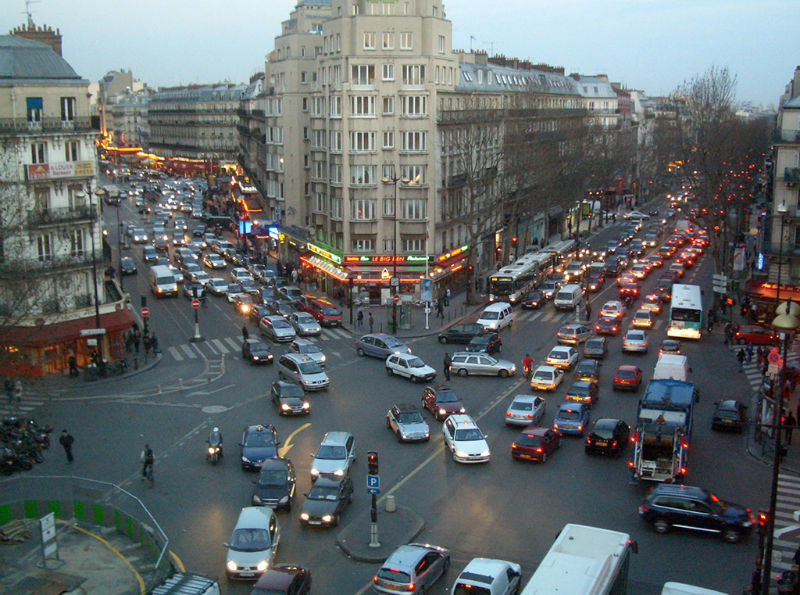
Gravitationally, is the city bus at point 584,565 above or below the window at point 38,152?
below

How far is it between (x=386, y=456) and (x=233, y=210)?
90.3 metres

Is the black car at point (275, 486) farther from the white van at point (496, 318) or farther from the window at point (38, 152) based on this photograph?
the white van at point (496, 318)

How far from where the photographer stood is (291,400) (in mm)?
34219

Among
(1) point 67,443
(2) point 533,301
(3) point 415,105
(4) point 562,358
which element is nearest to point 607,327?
(4) point 562,358

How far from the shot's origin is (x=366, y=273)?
2414 inches

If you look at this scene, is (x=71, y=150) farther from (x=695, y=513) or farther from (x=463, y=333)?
(x=695, y=513)

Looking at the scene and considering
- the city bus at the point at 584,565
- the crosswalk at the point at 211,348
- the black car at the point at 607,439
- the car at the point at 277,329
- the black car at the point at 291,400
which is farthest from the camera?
the car at the point at 277,329

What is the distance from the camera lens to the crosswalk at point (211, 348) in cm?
4656

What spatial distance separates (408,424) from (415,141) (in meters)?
34.5

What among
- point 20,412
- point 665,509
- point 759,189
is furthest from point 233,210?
point 665,509

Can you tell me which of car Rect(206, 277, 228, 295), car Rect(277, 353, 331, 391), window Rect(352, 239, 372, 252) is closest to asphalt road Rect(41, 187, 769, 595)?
car Rect(277, 353, 331, 391)

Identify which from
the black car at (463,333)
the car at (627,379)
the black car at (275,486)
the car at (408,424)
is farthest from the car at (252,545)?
the black car at (463,333)

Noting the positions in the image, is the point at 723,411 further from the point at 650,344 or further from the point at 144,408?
the point at 144,408

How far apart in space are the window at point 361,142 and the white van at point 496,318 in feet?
54.9
